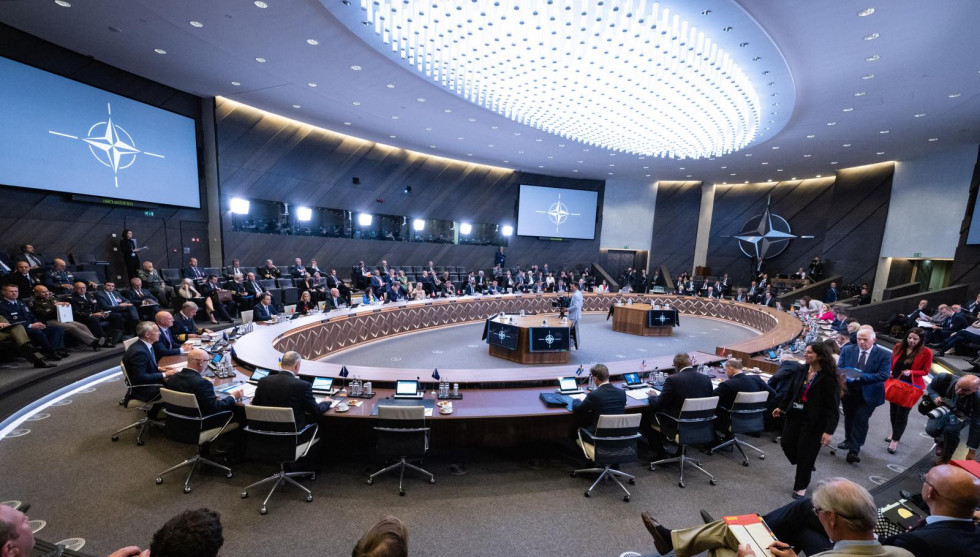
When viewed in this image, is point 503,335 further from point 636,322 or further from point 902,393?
point 902,393

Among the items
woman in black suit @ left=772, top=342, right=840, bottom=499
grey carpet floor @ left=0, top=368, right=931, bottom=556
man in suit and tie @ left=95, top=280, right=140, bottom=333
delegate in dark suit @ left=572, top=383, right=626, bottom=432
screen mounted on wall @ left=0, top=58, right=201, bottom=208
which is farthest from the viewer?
screen mounted on wall @ left=0, top=58, right=201, bottom=208

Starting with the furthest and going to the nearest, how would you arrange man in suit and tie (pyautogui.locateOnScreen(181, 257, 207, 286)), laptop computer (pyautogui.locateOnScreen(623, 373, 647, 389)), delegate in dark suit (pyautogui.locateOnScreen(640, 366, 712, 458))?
man in suit and tie (pyautogui.locateOnScreen(181, 257, 207, 286)) → laptop computer (pyautogui.locateOnScreen(623, 373, 647, 389)) → delegate in dark suit (pyautogui.locateOnScreen(640, 366, 712, 458))

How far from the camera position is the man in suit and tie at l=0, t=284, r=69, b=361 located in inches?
202

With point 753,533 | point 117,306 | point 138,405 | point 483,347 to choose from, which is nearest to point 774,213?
point 483,347

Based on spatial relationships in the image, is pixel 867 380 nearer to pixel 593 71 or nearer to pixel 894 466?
pixel 894 466

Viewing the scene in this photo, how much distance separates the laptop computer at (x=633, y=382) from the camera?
452 centimetres

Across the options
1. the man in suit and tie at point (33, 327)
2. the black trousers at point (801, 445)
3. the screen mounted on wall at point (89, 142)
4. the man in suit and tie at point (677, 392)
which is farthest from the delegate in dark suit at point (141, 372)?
the screen mounted on wall at point (89, 142)

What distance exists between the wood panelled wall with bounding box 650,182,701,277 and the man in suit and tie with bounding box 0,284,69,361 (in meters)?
21.4

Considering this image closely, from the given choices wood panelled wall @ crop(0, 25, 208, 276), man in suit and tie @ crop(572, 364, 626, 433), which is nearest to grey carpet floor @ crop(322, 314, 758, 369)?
man in suit and tie @ crop(572, 364, 626, 433)

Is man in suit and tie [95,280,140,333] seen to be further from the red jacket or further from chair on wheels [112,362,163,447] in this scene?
the red jacket

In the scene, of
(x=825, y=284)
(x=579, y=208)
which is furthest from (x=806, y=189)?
(x=579, y=208)

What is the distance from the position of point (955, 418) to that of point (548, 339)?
5521 millimetres

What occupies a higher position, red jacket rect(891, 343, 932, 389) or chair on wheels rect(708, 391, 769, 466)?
red jacket rect(891, 343, 932, 389)

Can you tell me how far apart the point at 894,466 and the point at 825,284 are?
14777 mm
